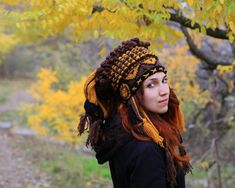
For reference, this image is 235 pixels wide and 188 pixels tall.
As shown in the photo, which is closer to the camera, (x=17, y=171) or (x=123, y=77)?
(x=123, y=77)

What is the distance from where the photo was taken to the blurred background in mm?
4020

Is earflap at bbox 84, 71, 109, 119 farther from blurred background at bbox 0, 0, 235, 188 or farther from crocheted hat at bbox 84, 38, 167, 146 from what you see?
blurred background at bbox 0, 0, 235, 188

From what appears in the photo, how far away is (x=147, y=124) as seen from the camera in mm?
2344

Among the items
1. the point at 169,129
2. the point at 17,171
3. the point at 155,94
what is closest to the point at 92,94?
the point at 155,94

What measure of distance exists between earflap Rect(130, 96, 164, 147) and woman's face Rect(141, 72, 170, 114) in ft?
0.17

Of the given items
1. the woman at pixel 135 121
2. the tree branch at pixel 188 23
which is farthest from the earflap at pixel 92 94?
the tree branch at pixel 188 23

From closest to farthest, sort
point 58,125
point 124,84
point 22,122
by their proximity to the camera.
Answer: point 124,84 < point 58,125 < point 22,122

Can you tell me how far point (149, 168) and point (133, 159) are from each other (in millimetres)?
93

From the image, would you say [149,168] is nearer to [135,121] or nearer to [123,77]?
[135,121]

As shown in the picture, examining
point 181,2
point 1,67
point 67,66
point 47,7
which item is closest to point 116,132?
point 181,2

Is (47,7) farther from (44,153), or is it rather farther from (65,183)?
(44,153)

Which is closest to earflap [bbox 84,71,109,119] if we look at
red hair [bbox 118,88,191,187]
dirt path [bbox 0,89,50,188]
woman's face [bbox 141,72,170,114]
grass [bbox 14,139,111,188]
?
red hair [bbox 118,88,191,187]

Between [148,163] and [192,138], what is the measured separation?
8.80 meters

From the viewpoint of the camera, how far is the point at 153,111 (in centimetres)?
245
